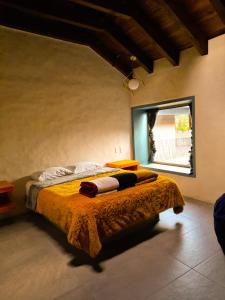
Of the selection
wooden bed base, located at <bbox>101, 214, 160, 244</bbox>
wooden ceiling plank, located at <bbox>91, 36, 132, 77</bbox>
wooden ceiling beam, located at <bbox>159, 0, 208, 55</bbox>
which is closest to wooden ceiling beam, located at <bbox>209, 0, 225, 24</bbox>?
wooden ceiling beam, located at <bbox>159, 0, 208, 55</bbox>

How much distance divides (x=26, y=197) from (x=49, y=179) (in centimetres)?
49

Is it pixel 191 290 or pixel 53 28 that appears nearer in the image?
pixel 191 290

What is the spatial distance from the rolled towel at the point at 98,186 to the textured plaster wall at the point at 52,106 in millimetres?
1548

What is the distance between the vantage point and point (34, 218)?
11.2ft

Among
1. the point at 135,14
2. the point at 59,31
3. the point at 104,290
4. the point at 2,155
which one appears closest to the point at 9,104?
the point at 2,155

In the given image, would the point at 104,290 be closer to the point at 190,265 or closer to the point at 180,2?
the point at 190,265

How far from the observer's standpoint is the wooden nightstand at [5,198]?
298cm

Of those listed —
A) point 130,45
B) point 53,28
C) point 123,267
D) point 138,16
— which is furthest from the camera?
point 130,45

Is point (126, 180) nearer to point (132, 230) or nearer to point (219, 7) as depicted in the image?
point (132, 230)

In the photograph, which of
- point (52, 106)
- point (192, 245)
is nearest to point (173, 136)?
point (52, 106)

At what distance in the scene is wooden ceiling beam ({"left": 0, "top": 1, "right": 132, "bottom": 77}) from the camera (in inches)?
127

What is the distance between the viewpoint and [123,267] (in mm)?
2051

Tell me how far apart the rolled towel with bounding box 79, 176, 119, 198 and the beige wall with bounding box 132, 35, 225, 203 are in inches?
74.2

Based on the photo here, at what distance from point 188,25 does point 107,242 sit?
10.5 feet
